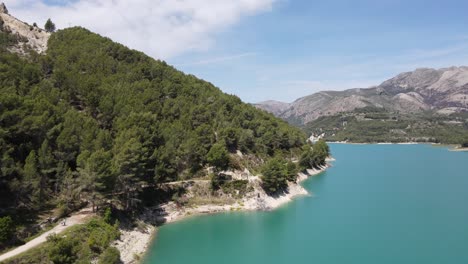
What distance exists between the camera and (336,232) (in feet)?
191

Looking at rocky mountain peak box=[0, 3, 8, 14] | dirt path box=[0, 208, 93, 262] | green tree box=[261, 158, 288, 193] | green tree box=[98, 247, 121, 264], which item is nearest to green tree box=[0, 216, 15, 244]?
dirt path box=[0, 208, 93, 262]

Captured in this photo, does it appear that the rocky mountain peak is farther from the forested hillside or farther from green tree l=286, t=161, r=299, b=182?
green tree l=286, t=161, r=299, b=182

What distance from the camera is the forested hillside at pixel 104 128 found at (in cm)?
4947

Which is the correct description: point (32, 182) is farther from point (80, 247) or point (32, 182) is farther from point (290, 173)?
point (290, 173)

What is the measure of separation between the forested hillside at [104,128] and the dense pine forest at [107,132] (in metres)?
0.20

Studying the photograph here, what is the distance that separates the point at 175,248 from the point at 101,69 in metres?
64.3

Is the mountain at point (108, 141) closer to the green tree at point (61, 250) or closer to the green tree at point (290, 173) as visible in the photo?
the green tree at point (61, 250)

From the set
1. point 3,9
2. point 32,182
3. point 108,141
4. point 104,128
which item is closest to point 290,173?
point 104,128

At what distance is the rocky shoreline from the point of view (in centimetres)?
4640

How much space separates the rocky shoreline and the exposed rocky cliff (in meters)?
71.2

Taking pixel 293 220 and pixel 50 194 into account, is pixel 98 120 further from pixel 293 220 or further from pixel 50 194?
pixel 293 220

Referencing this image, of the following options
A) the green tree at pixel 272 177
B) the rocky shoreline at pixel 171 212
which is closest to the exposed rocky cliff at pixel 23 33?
the rocky shoreline at pixel 171 212

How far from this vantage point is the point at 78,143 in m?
56.1

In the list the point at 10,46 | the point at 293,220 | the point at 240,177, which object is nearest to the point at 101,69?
the point at 10,46
